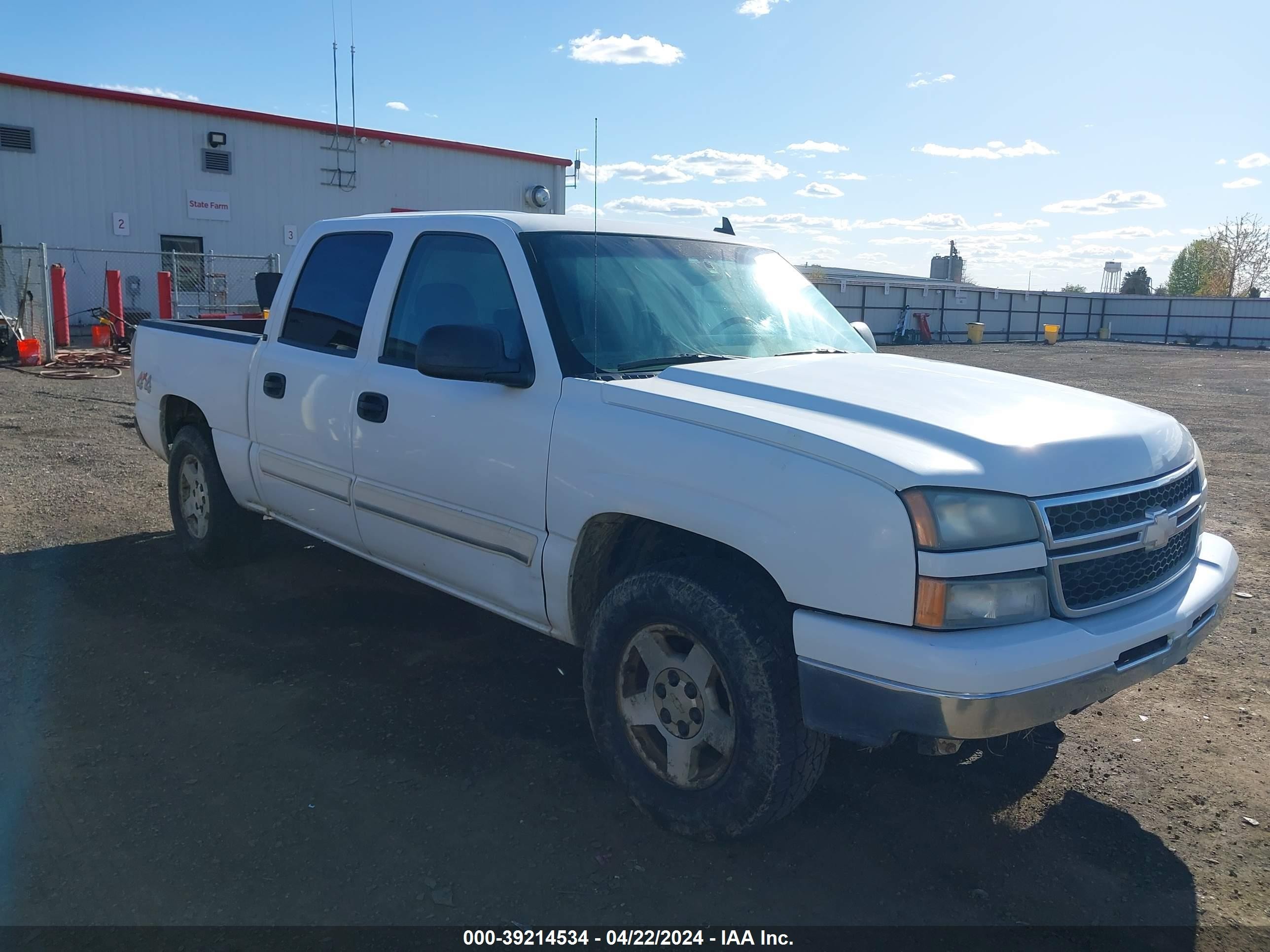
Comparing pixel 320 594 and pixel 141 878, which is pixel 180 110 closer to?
pixel 320 594

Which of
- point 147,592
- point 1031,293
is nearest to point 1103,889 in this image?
point 147,592

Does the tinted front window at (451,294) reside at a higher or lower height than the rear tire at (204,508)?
higher

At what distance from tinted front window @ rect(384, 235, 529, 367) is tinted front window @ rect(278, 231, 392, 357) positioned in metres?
0.24

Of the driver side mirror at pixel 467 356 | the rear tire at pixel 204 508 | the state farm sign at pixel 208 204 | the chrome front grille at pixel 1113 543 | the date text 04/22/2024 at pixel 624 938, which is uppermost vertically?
the state farm sign at pixel 208 204

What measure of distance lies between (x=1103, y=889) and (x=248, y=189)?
26.7 meters

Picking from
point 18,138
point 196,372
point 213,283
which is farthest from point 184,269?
point 196,372

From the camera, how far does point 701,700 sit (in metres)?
3.12

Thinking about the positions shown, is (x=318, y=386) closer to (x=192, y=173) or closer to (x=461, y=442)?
(x=461, y=442)

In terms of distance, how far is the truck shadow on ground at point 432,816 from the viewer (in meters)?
2.90

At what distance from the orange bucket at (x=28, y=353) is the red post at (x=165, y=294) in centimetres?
477

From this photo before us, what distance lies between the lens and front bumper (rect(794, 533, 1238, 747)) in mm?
2578

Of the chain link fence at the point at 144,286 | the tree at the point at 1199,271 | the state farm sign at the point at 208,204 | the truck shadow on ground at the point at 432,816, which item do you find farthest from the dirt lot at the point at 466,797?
the tree at the point at 1199,271

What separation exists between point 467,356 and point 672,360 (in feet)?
2.55

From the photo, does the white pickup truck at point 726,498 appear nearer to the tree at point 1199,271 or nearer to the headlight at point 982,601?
the headlight at point 982,601
